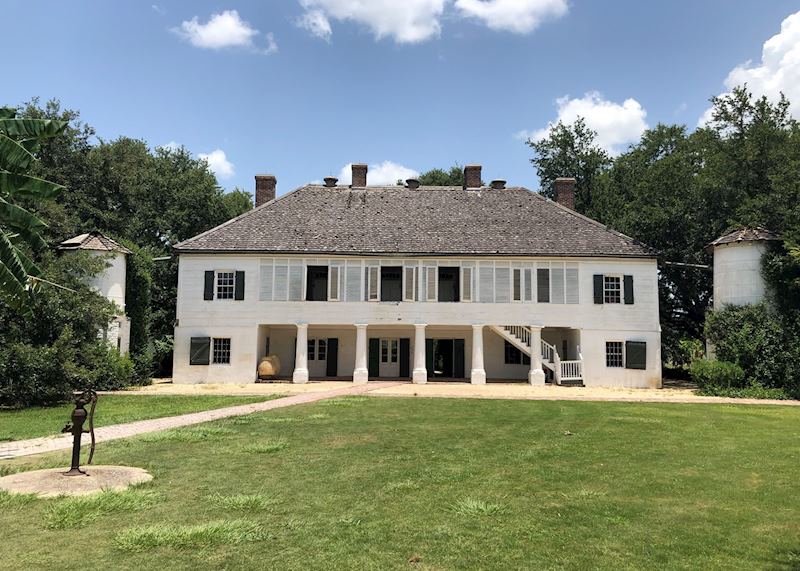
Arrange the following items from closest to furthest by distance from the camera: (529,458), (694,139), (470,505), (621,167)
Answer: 1. (470,505)
2. (529,458)
3. (694,139)
4. (621,167)

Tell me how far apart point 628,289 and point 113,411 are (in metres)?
22.1

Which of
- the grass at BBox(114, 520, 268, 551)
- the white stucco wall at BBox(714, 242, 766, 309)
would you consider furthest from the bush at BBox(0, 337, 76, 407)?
the white stucco wall at BBox(714, 242, 766, 309)

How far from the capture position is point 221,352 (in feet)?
88.5

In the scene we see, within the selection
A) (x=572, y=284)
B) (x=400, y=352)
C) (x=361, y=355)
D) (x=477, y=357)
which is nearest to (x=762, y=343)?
(x=572, y=284)

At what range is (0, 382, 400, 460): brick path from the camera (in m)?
11.3

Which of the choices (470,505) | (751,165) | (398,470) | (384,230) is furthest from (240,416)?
(751,165)

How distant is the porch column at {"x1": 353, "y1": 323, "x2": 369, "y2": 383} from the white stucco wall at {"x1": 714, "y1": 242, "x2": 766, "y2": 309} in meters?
16.2

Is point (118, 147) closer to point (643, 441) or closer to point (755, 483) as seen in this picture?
point (643, 441)

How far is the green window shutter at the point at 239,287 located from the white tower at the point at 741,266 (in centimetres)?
2189

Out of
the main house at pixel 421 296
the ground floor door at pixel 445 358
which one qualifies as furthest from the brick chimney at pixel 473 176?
the ground floor door at pixel 445 358

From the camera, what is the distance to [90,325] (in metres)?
21.6

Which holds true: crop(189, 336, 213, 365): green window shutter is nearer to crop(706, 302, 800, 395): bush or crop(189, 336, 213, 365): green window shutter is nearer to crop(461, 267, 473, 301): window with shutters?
crop(461, 267, 473, 301): window with shutters

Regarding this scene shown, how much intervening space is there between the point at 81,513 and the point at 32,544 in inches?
35.1

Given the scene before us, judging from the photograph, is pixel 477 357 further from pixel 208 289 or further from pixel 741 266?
pixel 208 289
